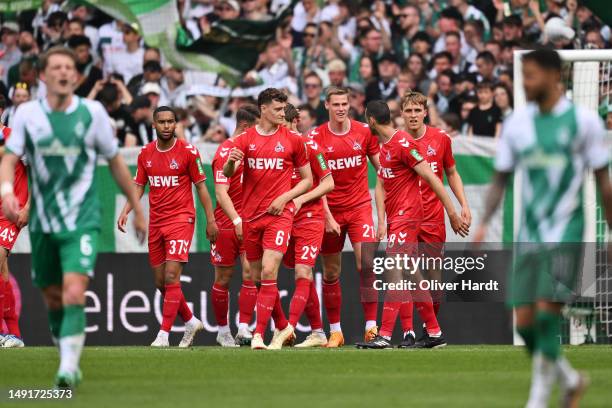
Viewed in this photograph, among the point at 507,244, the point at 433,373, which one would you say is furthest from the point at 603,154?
the point at 507,244

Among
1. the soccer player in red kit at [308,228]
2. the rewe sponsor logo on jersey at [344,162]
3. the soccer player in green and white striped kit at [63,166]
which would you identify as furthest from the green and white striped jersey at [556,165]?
the rewe sponsor logo on jersey at [344,162]

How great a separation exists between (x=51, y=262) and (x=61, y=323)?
445mm

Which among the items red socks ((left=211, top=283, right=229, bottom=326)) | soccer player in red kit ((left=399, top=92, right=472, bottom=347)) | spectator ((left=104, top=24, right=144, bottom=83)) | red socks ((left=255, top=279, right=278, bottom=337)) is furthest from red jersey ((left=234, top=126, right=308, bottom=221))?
spectator ((left=104, top=24, right=144, bottom=83))

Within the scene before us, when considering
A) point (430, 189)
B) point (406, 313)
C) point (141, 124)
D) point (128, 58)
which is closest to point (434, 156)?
point (430, 189)

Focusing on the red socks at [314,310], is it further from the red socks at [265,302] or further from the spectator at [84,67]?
the spectator at [84,67]

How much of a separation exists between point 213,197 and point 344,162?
3.23m

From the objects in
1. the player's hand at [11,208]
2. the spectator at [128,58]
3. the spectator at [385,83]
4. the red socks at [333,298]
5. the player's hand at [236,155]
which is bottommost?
the red socks at [333,298]

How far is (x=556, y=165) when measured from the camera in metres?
7.79

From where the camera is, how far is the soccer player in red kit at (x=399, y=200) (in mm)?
14121

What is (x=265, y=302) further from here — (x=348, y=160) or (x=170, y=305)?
(x=348, y=160)

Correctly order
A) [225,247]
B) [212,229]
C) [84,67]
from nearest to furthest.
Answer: [212,229]
[225,247]
[84,67]

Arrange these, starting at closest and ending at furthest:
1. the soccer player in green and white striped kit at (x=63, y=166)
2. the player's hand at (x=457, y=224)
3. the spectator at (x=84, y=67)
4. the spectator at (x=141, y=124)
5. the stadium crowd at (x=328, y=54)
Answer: the soccer player in green and white striped kit at (x=63, y=166)
the player's hand at (x=457, y=224)
the stadium crowd at (x=328, y=54)
the spectator at (x=141, y=124)
the spectator at (x=84, y=67)

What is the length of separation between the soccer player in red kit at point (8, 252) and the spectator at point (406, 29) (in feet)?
23.4

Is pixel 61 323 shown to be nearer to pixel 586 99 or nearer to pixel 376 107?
pixel 376 107
